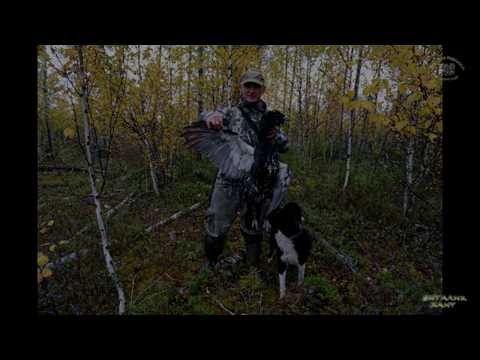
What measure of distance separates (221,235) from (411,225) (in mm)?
4273

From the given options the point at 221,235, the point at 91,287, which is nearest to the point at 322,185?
the point at 221,235

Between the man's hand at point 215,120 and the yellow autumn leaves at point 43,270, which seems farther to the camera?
the man's hand at point 215,120

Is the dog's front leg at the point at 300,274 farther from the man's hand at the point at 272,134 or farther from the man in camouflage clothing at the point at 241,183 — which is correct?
the man's hand at the point at 272,134

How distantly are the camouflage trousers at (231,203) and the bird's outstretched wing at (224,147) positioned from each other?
17 centimetres

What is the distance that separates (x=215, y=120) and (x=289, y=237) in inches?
68.1

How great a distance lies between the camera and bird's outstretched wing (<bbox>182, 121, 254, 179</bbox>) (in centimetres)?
309

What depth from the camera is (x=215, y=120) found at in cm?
295

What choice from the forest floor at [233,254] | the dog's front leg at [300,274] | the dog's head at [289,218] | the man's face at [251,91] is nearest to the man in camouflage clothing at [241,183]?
the man's face at [251,91]

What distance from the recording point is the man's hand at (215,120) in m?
2.95

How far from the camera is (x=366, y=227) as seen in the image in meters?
5.24

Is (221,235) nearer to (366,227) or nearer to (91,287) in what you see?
(91,287)

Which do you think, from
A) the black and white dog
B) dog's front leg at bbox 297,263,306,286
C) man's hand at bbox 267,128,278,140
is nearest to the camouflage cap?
man's hand at bbox 267,128,278,140

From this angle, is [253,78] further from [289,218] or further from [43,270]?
[43,270]

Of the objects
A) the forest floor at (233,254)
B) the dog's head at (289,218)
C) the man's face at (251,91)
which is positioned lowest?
the forest floor at (233,254)
